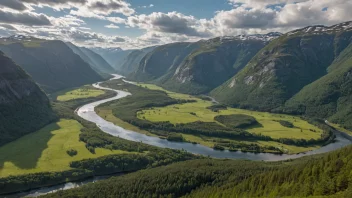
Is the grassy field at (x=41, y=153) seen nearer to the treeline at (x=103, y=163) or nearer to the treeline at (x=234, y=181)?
the treeline at (x=103, y=163)

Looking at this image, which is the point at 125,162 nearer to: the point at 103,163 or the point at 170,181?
the point at 103,163

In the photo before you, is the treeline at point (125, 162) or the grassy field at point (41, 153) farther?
the treeline at point (125, 162)

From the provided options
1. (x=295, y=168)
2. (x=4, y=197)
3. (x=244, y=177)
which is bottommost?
(x=4, y=197)

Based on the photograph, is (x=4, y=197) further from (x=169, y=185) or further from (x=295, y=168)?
(x=295, y=168)

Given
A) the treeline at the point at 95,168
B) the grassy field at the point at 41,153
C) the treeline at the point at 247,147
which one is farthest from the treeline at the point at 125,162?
the treeline at the point at 247,147

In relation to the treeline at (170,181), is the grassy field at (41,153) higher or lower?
lower

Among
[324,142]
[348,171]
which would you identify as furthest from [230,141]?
[348,171]

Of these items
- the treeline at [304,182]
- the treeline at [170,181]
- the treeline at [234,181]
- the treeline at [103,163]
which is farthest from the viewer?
the treeline at [103,163]

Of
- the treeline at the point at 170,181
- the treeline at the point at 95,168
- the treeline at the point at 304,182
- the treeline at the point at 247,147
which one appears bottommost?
the treeline at the point at 247,147

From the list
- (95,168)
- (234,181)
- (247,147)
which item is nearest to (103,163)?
(95,168)
